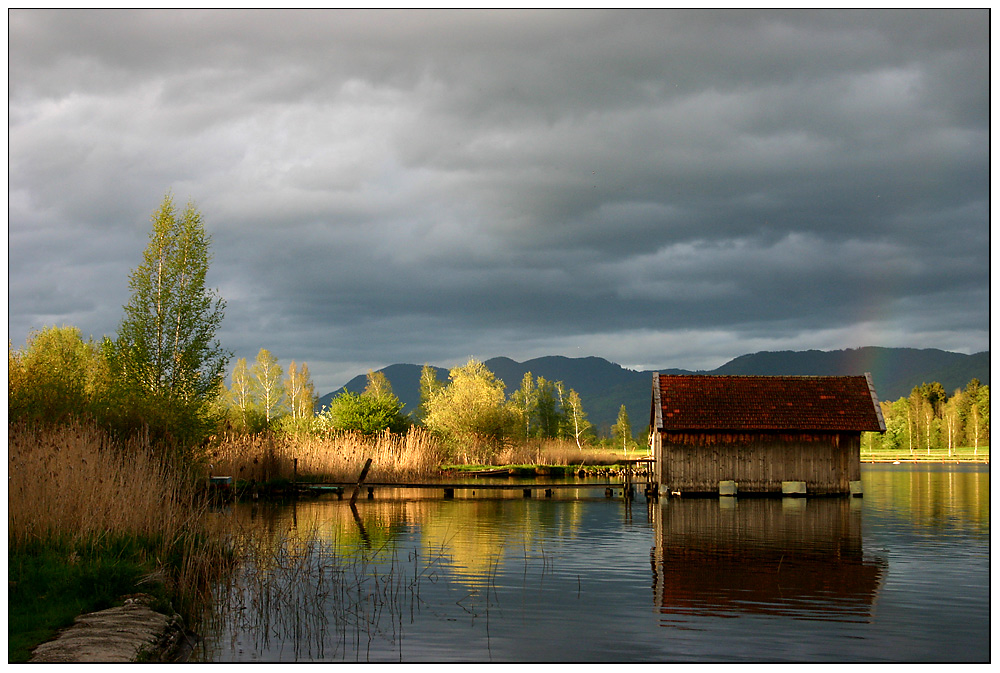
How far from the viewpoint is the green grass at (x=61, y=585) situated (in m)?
10.7

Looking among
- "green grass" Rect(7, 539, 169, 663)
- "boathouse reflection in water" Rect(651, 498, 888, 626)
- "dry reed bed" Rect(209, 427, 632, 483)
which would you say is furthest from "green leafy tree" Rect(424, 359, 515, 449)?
"green grass" Rect(7, 539, 169, 663)

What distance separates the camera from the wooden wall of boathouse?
3728cm

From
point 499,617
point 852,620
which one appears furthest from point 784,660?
point 499,617

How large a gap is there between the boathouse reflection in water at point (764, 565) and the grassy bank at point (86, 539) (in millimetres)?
7460

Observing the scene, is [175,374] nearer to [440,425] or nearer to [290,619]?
[290,619]

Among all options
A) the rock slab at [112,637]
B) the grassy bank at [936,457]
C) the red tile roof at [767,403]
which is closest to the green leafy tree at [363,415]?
the red tile roof at [767,403]

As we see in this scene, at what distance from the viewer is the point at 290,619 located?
42.5 feet

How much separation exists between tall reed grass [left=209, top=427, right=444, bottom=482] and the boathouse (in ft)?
41.8

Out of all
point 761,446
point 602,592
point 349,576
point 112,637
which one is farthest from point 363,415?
point 112,637

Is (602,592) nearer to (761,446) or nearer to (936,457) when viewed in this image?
(761,446)

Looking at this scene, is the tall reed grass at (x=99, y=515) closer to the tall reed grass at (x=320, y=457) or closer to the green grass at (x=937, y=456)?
the tall reed grass at (x=320, y=457)

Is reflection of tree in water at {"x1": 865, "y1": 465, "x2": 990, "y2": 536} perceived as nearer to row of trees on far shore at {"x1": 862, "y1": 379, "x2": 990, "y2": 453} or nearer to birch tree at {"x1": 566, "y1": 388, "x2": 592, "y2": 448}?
birch tree at {"x1": 566, "y1": 388, "x2": 592, "y2": 448}

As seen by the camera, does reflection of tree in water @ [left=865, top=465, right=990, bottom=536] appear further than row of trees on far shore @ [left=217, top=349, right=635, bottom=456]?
No

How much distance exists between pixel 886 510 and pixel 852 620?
2265cm
